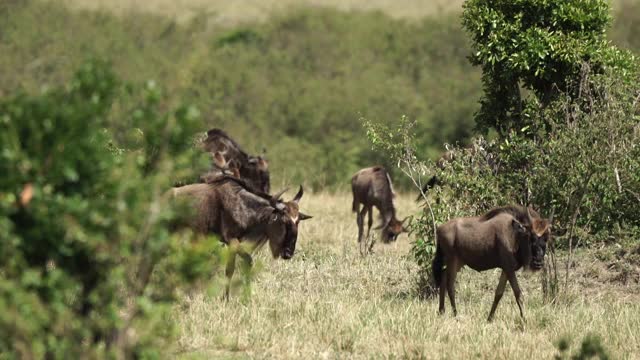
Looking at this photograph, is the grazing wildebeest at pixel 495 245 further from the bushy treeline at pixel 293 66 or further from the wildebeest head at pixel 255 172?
the bushy treeline at pixel 293 66

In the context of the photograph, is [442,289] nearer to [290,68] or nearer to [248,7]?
[290,68]

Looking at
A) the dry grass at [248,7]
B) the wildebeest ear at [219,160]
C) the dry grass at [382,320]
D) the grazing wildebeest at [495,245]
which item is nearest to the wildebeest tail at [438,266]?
the grazing wildebeest at [495,245]

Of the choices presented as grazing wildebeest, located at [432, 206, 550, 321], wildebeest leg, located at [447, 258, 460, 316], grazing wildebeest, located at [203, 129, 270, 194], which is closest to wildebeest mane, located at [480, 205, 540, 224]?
grazing wildebeest, located at [432, 206, 550, 321]

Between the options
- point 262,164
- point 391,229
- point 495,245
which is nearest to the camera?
point 495,245

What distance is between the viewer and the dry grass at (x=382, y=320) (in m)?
9.44

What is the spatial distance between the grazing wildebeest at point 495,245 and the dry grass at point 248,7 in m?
49.7

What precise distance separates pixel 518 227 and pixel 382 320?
1826mm

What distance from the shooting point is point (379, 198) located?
19.6 metres

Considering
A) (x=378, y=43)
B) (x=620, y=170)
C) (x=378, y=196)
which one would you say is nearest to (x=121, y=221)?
(x=620, y=170)

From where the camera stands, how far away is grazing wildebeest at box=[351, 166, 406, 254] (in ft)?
63.1

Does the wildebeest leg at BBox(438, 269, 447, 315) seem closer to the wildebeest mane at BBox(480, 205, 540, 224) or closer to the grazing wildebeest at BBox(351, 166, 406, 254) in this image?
the wildebeest mane at BBox(480, 205, 540, 224)

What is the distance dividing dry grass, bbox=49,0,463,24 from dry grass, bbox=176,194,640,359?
158ft

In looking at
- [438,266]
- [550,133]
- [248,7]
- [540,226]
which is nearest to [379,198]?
[550,133]

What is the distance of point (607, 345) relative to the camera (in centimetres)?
988
